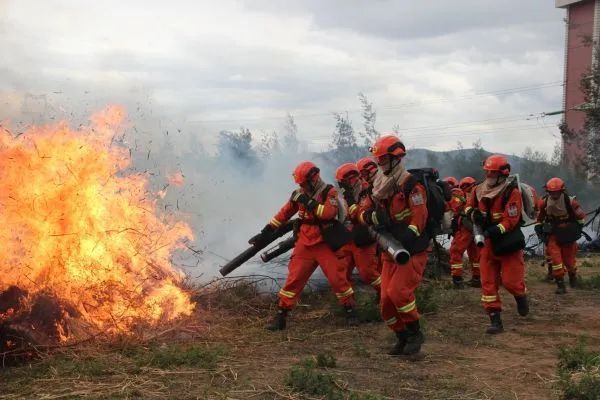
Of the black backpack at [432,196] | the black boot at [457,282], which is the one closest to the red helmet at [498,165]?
the black backpack at [432,196]

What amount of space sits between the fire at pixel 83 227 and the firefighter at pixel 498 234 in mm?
3730

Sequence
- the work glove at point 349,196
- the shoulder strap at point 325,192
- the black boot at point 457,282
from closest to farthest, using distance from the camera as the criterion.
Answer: the shoulder strap at point 325,192 → the work glove at point 349,196 → the black boot at point 457,282

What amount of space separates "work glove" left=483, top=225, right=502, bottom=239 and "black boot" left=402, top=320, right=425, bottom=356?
1685 millimetres

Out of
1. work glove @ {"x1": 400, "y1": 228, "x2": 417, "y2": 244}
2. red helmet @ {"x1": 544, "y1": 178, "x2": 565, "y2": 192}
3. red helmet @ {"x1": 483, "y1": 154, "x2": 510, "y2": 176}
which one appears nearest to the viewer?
work glove @ {"x1": 400, "y1": 228, "x2": 417, "y2": 244}

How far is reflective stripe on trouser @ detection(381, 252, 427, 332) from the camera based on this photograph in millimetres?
6258

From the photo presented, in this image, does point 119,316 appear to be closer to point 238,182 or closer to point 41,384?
point 41,384

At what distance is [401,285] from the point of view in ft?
20.5

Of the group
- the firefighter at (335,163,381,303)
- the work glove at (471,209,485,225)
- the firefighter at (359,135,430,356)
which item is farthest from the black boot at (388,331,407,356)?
the firefighter at (335,163,381,303)

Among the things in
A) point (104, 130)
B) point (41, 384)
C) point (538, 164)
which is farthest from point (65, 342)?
point (538, 164)

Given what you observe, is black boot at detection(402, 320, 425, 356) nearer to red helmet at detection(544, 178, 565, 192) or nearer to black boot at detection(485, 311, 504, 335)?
black boot at detection(485, 311, 504, 335)

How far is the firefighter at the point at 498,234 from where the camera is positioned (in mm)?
7676

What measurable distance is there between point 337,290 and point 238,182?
7.27 metres

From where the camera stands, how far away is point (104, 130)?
7.66 m

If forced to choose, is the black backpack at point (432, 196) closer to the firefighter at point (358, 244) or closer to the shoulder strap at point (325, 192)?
the shoulder strap at point (325, 192)
